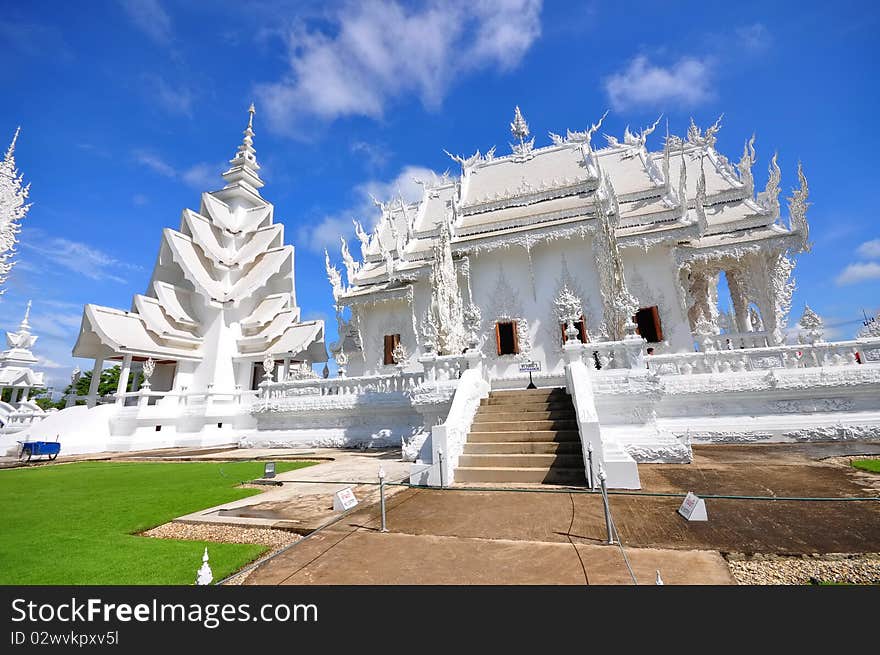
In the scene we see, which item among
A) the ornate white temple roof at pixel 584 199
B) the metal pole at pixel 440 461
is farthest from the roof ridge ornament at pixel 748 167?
the metal pole at pixel 440 461

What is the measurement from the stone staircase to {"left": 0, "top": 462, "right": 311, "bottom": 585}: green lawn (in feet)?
10.9

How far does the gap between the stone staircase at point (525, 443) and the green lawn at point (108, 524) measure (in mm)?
3312

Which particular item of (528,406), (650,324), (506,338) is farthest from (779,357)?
(506,338)

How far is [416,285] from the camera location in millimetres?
16094

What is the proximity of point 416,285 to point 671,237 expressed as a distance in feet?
29.5

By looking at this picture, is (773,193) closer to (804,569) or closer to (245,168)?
(804,569)

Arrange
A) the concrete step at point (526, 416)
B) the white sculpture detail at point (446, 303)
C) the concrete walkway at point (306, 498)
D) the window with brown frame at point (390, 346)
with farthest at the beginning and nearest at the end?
the window with brown frame at point (390, 346), the white sculpture detail at point (446, 303), the concrete step at point (526, 416), the concrete walkway at point (306, 498)

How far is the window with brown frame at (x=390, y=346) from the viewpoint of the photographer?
16516 mm

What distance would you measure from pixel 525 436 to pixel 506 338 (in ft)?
25.6

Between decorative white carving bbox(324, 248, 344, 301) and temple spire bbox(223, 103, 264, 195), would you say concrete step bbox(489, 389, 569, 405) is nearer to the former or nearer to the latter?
decorative white carving bbox(324, 248, 344, 301)

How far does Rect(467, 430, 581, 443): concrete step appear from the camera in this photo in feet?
21.2

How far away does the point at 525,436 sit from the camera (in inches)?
263

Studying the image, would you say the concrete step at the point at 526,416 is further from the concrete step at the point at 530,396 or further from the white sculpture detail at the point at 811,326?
the white sculpture detail at the point at 811,326

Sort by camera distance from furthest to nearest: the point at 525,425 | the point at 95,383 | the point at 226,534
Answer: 1. the point at 95,383
2. the point at 525,425
3. the point at 226,534
